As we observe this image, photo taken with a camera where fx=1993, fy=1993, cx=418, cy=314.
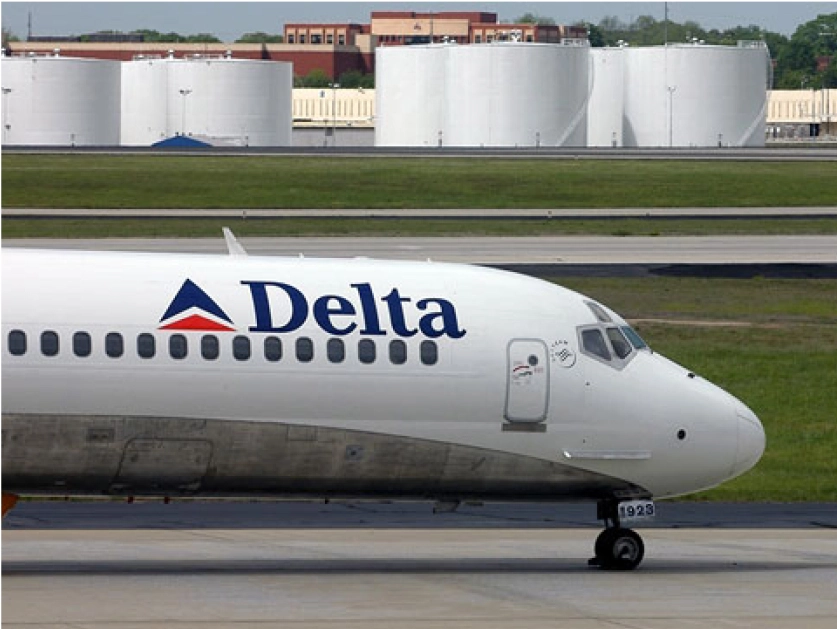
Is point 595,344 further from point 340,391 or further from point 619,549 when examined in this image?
point 340,391

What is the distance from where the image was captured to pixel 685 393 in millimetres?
22281

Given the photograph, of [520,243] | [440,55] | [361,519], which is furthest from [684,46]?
[361,519]

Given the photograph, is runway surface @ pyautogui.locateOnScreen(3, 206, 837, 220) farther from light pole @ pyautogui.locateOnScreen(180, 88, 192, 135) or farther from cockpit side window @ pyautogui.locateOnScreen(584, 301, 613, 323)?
light pole @ pyautogui.locateOnScreen(180, 88, 192, 135)

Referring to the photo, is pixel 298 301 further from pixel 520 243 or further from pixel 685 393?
pixel 520 243

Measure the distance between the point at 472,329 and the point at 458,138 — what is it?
14263 centimetres

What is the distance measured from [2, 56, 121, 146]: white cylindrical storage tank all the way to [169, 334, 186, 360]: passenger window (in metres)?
150

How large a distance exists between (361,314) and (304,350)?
77cm

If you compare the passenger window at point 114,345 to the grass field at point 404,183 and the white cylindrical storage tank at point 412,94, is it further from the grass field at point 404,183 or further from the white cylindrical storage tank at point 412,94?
the white cylindrical storage tank at point 412,94

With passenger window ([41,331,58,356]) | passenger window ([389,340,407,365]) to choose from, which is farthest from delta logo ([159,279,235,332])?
passenger window ([389,340,407,365])

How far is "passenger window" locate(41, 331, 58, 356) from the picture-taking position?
65.7 feet

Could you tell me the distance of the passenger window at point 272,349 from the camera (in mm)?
20688

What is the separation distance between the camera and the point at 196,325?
20.5 m

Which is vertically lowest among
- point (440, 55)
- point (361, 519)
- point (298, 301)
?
point (361, 519)

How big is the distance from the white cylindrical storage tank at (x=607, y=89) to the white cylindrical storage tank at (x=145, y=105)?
3784 cm
